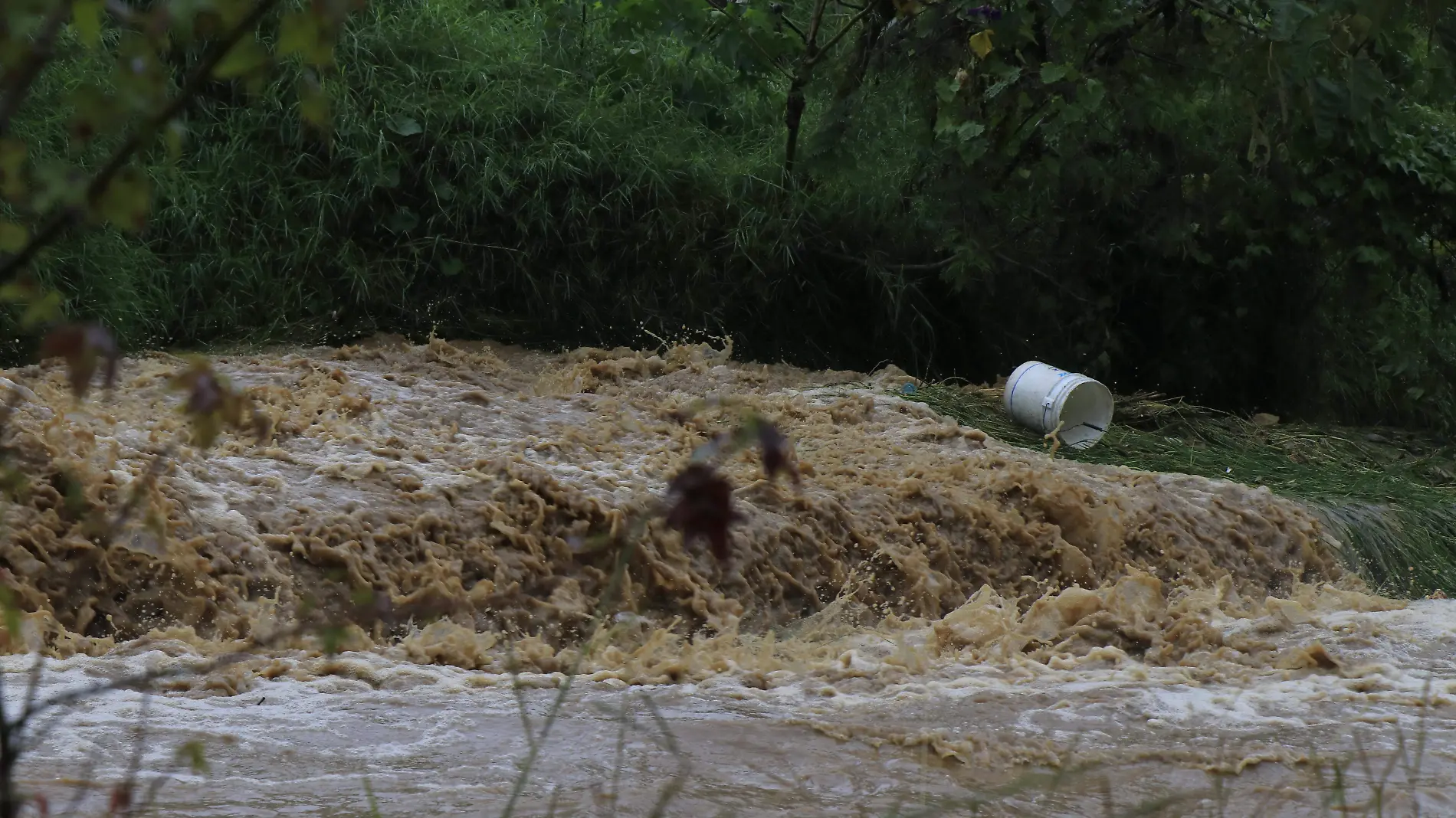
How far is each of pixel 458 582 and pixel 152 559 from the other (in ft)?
3.00

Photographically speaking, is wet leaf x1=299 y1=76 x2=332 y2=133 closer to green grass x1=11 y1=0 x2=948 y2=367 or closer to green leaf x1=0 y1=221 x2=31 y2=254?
green leaf x1=0 y1=221 x2=31 y2=254

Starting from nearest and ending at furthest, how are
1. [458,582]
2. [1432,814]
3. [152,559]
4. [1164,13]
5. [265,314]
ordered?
[1432,814], [152,559], [458,582], [1164,13], [265,314]

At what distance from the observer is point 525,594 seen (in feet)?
16.6

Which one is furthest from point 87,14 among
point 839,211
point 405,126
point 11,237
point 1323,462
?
point 839,211

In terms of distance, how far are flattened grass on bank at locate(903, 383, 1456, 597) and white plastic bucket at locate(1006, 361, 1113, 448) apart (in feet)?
0.26

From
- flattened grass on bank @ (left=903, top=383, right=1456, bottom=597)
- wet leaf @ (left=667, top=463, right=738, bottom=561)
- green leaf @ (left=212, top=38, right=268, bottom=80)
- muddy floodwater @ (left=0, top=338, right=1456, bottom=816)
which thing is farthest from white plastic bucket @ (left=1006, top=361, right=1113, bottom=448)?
green leaf @ (left=212, top=38, right=268, bottom=80)

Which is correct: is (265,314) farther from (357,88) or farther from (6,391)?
(6,391)

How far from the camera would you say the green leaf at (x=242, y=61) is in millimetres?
1129

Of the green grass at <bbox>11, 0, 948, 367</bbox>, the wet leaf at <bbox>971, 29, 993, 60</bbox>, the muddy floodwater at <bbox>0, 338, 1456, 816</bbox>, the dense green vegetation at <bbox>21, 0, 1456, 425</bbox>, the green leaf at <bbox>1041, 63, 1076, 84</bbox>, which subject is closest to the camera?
the muddy floodwater at <bbox>0, 338, 1456, 816</bbox>

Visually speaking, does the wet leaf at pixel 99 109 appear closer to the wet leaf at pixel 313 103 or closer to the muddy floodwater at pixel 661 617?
the wet leaf at pixel 313 103

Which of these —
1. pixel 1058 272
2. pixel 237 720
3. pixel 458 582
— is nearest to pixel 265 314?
pixel 458 582

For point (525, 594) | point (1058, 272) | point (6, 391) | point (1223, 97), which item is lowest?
point (525, 594)

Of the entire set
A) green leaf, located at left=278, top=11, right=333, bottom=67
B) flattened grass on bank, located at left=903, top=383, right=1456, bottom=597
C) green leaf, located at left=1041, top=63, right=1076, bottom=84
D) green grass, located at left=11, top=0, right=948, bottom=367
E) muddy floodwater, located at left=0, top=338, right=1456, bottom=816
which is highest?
green leaf, located at left=1041, top=63, right=1076, bottom=84

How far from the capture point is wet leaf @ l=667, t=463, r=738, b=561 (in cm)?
116
